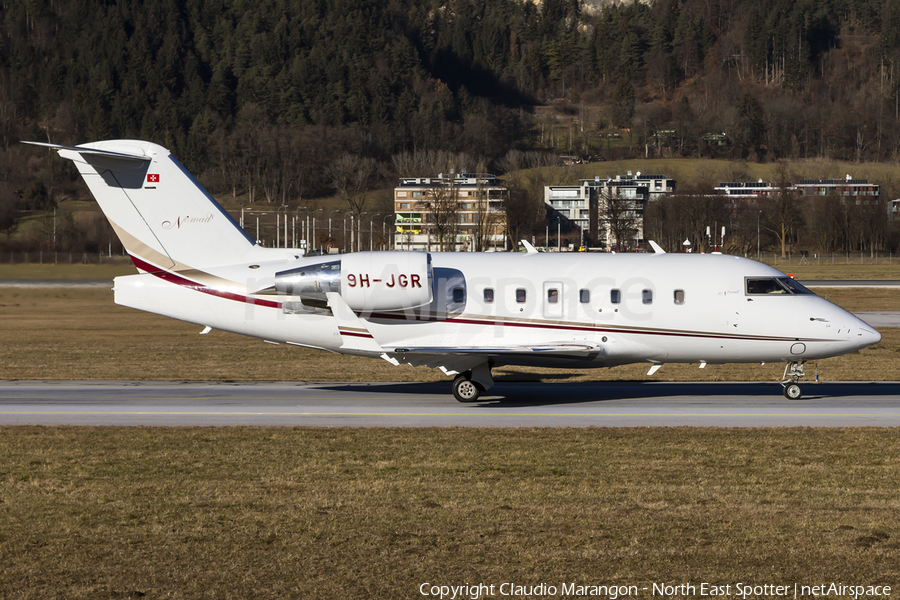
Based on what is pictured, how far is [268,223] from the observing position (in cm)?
19650

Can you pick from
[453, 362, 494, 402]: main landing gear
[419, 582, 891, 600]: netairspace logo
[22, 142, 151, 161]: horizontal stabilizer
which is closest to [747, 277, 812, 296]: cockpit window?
[453, 362, 494, 402]: main landing gear

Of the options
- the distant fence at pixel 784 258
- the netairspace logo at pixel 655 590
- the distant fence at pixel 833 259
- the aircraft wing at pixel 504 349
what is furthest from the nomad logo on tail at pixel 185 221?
the distant fence at pixel 833 259

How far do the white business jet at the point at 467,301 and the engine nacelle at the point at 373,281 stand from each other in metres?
0.03

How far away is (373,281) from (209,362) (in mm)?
12360

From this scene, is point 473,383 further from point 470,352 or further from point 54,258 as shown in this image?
point 54,258

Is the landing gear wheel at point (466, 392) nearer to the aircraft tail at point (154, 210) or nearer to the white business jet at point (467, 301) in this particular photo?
the white business jet at point (467, 301)

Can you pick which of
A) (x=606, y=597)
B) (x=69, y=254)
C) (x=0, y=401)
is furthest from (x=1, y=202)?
(x=606, y=597)

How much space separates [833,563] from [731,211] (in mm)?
176531

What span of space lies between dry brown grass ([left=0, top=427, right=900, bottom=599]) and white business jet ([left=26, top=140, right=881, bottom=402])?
446cm

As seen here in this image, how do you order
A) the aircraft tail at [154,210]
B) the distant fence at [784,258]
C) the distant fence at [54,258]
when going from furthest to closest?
the distant fence at [784,258] → the distant fence at [54,258] → the aircraft tail at [154,210]

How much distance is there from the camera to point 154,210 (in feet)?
82.8

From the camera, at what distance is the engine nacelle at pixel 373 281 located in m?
23.9

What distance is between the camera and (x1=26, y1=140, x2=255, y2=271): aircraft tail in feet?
82.1

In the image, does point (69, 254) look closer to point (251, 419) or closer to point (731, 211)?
point (251, 419)
